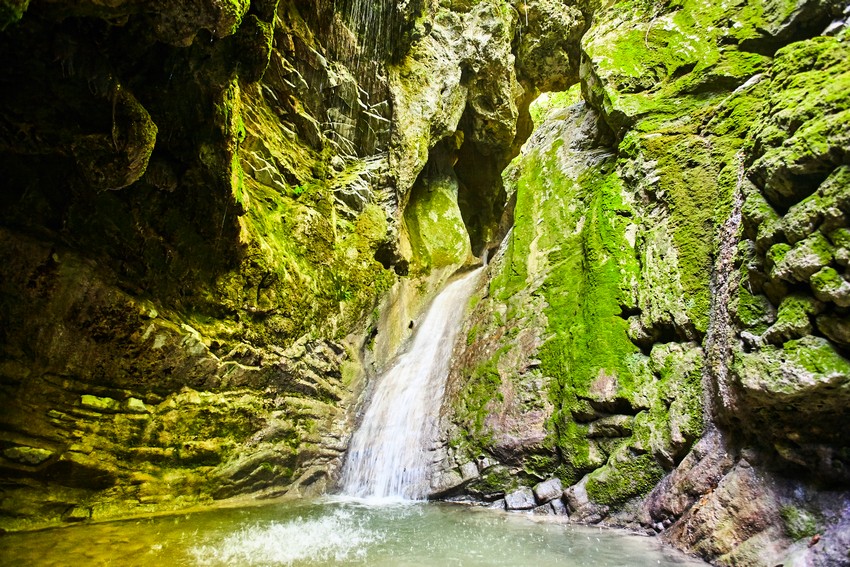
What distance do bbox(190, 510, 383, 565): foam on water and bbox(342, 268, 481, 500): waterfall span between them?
7.72 feet

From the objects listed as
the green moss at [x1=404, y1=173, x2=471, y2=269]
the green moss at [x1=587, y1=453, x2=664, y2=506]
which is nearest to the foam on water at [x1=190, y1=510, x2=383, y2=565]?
the green moss at [x1=587, y1=453, x2=664, y2=506]

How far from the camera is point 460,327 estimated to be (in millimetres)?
11023

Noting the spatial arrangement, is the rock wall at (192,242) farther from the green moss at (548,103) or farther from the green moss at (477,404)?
the green moss at (548,103)

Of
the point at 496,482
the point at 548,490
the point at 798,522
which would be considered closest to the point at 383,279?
the point at 496,482

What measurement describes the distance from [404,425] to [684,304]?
19.7ft

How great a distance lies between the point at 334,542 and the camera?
454 centimetres

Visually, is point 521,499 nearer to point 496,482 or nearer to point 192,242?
point 496,482

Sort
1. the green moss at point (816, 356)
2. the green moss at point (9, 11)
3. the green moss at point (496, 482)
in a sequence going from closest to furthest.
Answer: the green moss at point (9, 11) → the green moss at point (816, 356) → the green moss at point (496, 482)

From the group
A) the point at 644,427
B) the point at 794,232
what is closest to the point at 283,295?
the point at 644,427

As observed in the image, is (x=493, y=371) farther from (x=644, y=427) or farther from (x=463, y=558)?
(x=463, y=558)

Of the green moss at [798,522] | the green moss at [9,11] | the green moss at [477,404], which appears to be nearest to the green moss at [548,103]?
the green moss at [477,404]

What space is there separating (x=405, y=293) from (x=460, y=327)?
9.33 ft

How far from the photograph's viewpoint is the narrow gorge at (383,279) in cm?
388

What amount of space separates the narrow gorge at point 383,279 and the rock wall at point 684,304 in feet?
0.12
